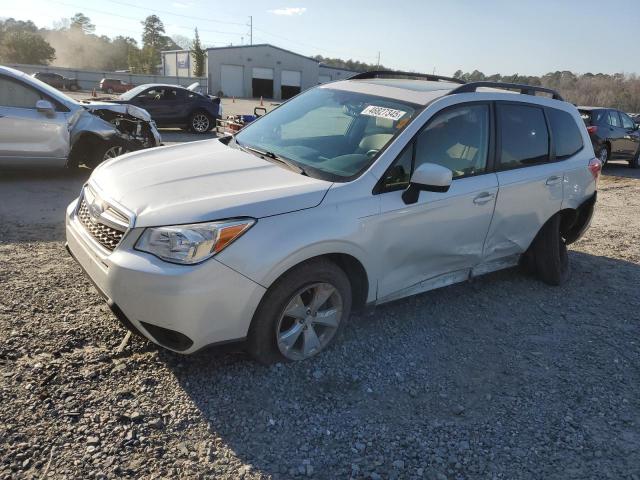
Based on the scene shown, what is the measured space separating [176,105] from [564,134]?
13063mm

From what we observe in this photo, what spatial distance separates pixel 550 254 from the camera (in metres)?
4.74

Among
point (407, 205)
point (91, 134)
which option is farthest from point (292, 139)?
point (91, 134)

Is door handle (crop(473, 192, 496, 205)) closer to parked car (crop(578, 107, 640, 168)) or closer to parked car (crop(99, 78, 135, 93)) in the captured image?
parked car (crop(578, 107, 640, 168))

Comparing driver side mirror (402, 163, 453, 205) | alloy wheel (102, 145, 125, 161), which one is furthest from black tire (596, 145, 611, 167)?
driver side mirror (402, 163, 453, 205)

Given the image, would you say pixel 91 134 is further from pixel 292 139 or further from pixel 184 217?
pixel 184 217

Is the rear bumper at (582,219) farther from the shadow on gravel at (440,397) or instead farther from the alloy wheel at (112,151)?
the alloy wheel at (112,151)

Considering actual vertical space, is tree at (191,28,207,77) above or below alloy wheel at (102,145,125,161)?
above

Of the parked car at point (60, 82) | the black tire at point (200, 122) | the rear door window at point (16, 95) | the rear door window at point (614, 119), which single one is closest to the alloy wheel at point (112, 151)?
the rear door window at point (16, 95)

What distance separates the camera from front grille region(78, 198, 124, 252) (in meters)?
2.84

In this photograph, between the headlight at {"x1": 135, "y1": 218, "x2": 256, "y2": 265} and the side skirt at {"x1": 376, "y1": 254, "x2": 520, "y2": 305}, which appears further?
the side skirt at {"x1": 376, "y1": 254, "x2": 520, "y2": 305}

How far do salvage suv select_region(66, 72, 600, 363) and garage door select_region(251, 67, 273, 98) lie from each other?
5071 cm

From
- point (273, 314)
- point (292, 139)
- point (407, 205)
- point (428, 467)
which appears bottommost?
point (428, 467)

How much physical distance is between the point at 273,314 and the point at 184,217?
77 centimetres

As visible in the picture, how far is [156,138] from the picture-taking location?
853 centimetres
